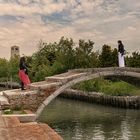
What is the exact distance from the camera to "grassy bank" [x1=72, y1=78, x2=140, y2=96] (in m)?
29.9

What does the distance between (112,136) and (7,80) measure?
57469 millimetres

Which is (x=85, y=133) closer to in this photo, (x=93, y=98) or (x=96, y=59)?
(x=93, y=98)

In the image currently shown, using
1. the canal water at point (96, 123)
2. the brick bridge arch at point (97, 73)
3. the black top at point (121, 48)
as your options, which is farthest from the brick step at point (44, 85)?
the black top at point (121, 48)

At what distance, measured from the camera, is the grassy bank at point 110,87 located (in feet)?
98.0

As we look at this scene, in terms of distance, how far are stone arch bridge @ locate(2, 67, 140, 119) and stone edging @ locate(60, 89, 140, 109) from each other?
21.9 ft

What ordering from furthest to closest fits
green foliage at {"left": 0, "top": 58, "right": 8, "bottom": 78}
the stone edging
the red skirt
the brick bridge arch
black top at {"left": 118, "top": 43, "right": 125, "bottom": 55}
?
1. green foliage at {"left": 0, "top": 58, "right": 8, "bottom": 78}
2. the stone edging
3. black top at {"left": 118, "top": 43, "right": 125, "bottom": 55}
4. the brick bridge arch
5. the red skirt

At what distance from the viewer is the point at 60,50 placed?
155 ft

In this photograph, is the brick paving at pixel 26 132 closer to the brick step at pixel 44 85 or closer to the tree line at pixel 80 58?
the brick step at pixel 44 85

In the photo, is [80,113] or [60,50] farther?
[60,50]

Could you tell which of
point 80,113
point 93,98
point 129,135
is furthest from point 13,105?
point 93,98

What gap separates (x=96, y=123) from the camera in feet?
69.2

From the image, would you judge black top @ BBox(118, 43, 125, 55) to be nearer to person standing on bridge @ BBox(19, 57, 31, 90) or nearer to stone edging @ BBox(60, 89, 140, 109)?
person standing on bridge @ BBox(19, 57, 31, 90)

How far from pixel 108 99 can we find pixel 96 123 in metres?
8.52

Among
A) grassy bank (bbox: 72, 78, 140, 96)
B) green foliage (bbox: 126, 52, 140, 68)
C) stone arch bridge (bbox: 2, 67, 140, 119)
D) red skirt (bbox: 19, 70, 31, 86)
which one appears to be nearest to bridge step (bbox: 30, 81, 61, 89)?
stone arch bridge (bbox: 2, 67, 140, 119)
